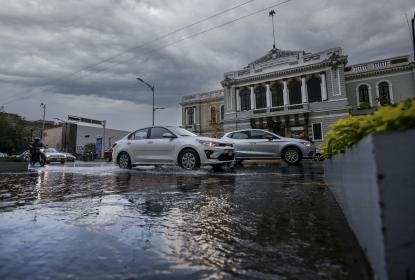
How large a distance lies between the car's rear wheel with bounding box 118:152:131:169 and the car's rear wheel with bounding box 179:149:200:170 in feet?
7.02

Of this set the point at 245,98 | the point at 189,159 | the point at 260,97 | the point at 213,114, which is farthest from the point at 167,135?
the point at 213,114

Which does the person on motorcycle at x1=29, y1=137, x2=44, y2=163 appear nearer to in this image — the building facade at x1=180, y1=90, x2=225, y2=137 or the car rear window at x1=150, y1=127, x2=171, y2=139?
the car rear window at x1=150, y1=127, x2=171, y2=139

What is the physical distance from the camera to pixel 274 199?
10.9 ft

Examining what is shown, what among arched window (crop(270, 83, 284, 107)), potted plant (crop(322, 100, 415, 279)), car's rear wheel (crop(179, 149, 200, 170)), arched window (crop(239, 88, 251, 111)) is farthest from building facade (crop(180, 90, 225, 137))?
potted plant (crop(322, 100, 415, 279))

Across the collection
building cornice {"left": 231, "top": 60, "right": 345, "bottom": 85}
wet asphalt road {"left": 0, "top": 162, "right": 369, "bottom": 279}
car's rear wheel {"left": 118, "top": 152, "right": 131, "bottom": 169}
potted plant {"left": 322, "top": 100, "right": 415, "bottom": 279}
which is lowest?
wet asphalt road {"left": 0, "top": 162, "right": 369, "bottom": 279}

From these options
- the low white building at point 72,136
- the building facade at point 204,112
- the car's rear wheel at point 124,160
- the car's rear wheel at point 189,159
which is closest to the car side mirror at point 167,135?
the car's rear wheel at point 189,159

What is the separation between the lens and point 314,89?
122ft

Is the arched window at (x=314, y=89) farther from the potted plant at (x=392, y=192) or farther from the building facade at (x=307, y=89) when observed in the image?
the potted plant at (x=392, y=192)

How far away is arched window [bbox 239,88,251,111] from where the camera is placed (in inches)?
1658

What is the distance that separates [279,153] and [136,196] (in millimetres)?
8960

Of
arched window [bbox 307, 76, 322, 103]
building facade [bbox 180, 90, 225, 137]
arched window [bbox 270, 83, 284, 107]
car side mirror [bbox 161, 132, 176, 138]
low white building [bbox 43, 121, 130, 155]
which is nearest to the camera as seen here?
car side mirror [bbox 161, 132, 176, 138]

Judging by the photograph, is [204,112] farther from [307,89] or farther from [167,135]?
[167,135]

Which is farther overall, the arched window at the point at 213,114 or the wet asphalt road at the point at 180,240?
the arched window at the point at 213,114

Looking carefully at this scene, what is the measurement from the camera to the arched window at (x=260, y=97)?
40.9m
